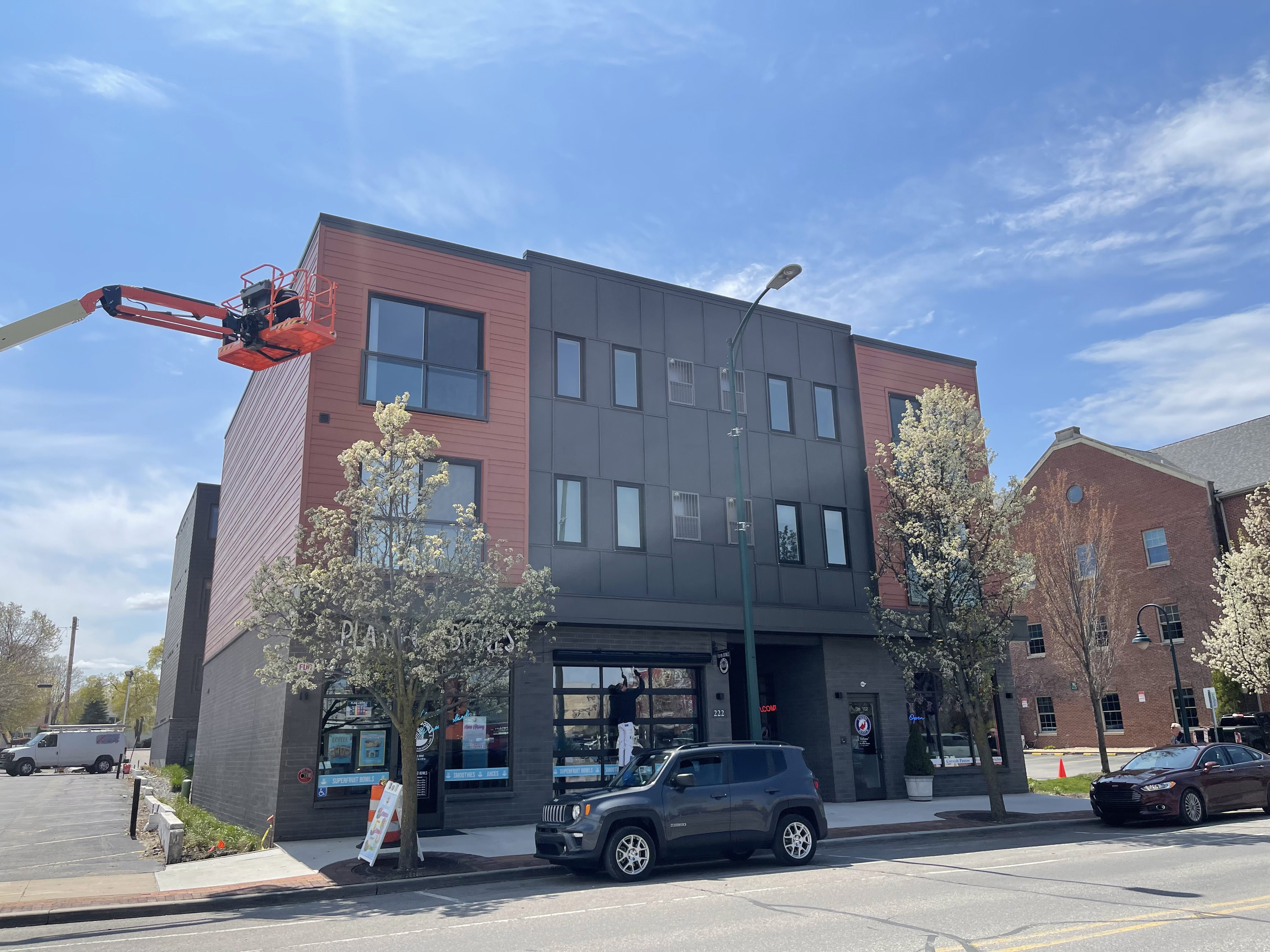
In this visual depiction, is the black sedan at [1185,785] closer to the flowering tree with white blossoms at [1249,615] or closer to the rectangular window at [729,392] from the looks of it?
the flowering tree with white blossoms at [1249,615]

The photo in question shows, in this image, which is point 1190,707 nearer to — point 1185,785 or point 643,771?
point 1185,785

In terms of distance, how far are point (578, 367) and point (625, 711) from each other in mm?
7383

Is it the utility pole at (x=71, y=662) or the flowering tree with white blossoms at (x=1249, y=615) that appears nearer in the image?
the flowering tree with white blossoms at (x=1249, y=615)

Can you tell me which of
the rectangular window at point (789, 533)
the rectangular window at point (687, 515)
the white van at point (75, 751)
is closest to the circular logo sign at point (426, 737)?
the rectangular window at point (687, 515)

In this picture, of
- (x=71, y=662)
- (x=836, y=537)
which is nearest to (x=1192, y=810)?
(x=836, y=537)

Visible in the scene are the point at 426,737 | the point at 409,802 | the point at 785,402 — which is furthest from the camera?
the point at 785,402

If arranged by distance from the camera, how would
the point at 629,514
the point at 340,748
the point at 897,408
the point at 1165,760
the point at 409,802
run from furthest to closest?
the point at 897,408
the point at 629,514
the point at 1165,760
the point at 340,748
the point at 409,802

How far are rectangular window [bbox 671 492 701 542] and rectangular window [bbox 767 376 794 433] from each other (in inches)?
125

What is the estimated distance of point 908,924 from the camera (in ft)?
27.2

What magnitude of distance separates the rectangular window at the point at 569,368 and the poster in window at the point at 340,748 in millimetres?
7979

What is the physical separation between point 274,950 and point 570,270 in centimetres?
1515

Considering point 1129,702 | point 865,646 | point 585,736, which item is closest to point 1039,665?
point 1129,702

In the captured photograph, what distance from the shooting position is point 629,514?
65.1 feet

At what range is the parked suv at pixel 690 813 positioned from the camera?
11719 millimetres
